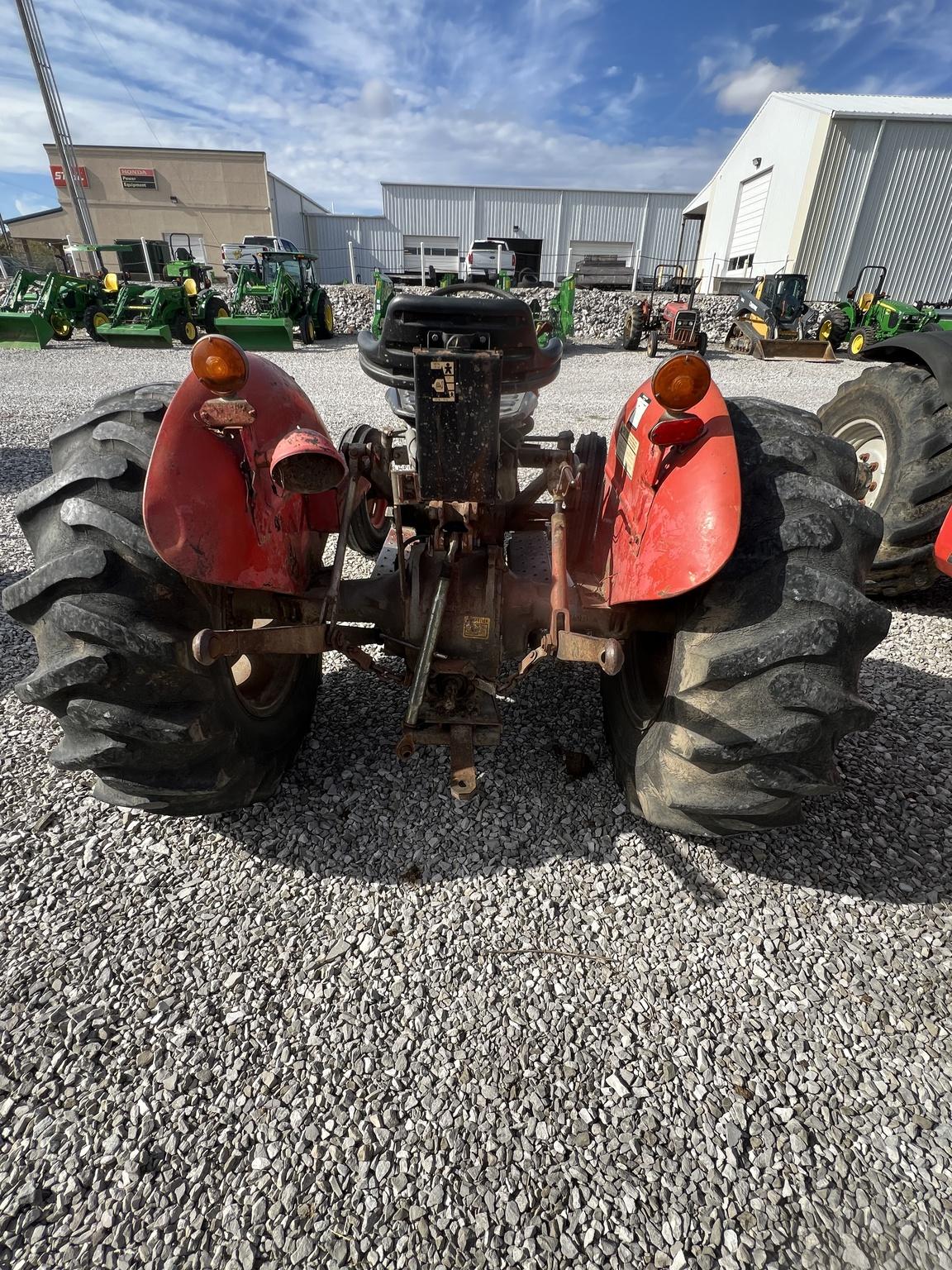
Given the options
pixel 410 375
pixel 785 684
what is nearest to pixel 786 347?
pixel 410 375

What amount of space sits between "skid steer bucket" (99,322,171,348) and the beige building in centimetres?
2565

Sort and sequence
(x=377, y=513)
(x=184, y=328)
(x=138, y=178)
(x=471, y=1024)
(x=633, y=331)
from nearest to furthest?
1. (x=471, y=1024)
2. (x=377, y=513)
3. (x=184, y=328)
4. (x=633, y=331)
5. (x=138, y=178)

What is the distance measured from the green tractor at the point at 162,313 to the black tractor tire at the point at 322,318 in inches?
82.9

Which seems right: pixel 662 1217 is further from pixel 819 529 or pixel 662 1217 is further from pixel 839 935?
pixel 819 529

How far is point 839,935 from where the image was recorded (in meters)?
1.85

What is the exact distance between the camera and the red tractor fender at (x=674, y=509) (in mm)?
1525

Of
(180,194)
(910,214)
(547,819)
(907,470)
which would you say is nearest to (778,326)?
(910,214)

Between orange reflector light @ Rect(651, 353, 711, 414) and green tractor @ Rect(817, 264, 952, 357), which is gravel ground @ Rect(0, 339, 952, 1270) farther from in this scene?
green tractor @ Rect(817, 264, 952, 357)

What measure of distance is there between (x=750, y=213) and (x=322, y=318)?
1858cm

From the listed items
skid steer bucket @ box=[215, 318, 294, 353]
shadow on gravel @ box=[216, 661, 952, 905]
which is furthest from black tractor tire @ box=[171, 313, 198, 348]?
shadow on gravel @ box=[216, 661, 952, 905]

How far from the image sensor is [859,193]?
2036cm

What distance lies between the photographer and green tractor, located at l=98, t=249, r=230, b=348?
13172mm

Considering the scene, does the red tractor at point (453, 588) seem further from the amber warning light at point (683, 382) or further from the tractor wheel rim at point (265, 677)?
the tractor wheel rim at point (265, 677)

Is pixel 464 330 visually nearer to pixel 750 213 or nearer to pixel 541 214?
pixel 750 213
